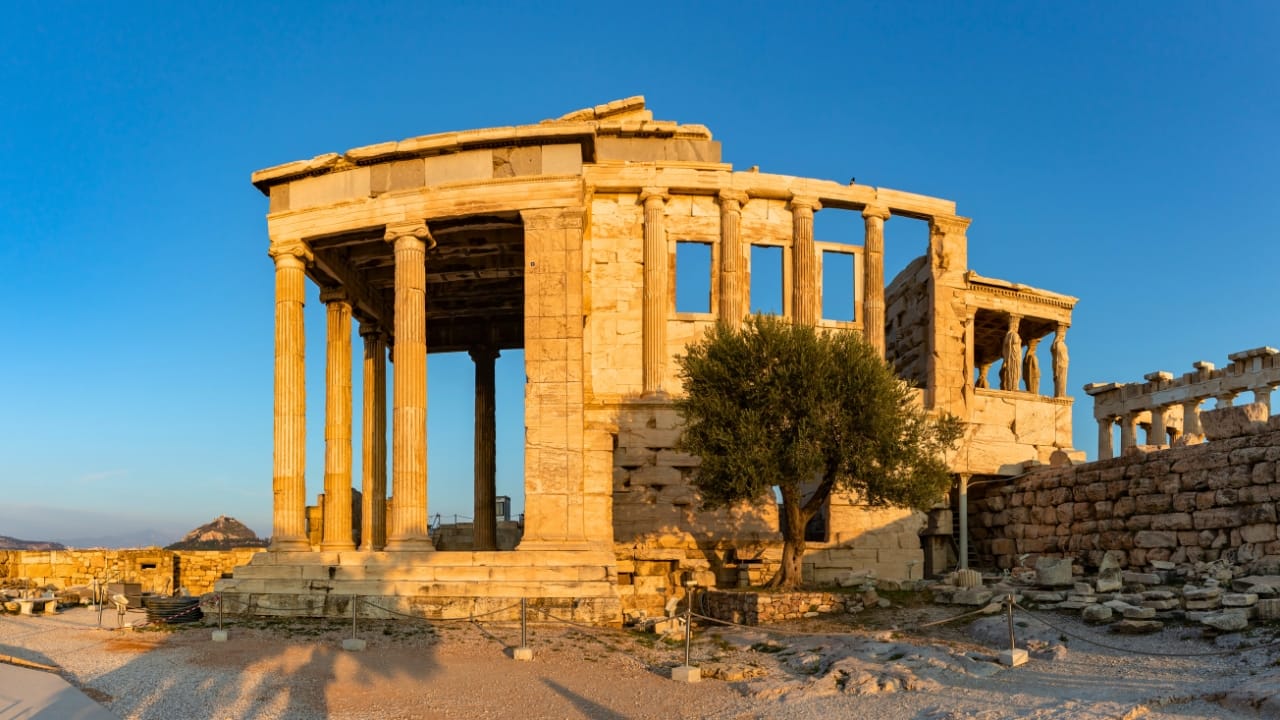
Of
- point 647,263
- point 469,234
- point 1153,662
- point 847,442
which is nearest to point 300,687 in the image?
point 1153,662

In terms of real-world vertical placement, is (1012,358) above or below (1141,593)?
above

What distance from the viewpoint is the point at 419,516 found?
64.5 feet

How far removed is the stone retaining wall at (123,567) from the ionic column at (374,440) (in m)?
5.28

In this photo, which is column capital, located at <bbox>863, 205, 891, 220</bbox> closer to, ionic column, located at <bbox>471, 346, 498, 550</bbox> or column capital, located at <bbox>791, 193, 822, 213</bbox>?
column capital, located at <bbox>791, 193, 822, 213</bbox>

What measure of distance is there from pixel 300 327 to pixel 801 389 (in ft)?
33.5

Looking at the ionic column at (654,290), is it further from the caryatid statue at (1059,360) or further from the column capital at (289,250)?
the caryatid statue at (1059,360)

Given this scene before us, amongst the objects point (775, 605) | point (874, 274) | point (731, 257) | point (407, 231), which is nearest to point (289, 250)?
point (407, 231)

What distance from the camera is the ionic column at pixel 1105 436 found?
3388 centimetres

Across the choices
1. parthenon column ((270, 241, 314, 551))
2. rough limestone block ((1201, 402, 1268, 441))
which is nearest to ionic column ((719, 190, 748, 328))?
parthenon column ((270, 241, 314, 551))

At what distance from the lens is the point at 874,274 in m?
27.2

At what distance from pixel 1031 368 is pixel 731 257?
12.0 metres

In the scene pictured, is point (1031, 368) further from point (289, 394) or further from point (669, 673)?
point (669, 673)

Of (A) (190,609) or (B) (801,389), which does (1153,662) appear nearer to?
(B) (801,389)

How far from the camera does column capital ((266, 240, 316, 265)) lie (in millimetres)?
21242
